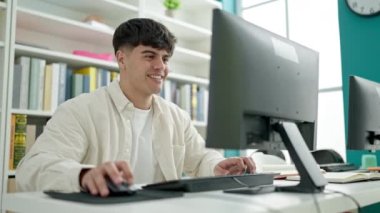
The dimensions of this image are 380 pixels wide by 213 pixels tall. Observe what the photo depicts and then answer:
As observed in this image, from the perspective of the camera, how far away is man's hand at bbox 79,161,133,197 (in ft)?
2.83

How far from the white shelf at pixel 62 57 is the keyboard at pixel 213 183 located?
1632mm

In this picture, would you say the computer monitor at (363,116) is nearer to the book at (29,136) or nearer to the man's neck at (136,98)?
the man's neck at (136,98)

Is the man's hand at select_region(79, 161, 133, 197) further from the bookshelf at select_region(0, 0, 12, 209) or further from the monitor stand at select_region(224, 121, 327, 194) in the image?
the bookshelf at select_region(0, 0, 12, 209)

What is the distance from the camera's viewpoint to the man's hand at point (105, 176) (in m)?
0.86

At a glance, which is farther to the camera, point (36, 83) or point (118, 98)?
point (36, 83)

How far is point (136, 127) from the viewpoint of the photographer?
1.61 m

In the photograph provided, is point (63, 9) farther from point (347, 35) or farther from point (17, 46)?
point (347, 35)

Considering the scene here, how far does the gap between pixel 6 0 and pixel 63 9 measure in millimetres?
614

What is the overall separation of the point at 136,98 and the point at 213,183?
72 cm

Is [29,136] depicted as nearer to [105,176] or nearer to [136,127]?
[136,127]

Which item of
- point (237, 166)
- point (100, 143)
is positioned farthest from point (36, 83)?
point (237, 166)

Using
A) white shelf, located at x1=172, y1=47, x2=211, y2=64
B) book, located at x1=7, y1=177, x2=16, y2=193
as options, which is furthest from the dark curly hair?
white shelf, located at x1=172, y1=47, x2=211, y2=64

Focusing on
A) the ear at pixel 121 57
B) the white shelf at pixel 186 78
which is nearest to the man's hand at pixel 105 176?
the ear at pixel 121 57

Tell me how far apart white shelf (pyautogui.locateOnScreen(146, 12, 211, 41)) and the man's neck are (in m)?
1.48
